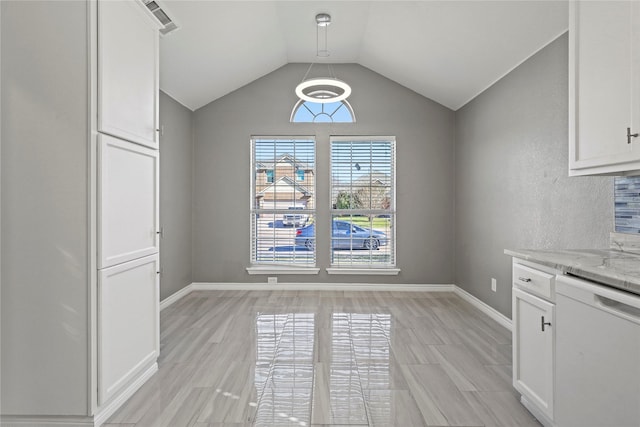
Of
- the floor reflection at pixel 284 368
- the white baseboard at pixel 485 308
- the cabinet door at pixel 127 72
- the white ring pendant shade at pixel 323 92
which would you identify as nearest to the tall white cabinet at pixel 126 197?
the cabinet door at pixel 127 72

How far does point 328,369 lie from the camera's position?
2531 mm

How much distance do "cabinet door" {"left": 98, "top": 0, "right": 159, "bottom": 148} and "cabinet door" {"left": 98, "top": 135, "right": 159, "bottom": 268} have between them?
98 millimetres

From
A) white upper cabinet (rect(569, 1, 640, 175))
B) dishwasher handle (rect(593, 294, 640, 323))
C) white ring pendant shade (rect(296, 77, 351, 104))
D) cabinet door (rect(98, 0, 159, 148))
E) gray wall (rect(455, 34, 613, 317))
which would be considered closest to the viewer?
dishwasher handle (rect(593, 294, 640, 323))

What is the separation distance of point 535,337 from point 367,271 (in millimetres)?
3067

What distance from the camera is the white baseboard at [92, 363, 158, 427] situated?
1.89 meters

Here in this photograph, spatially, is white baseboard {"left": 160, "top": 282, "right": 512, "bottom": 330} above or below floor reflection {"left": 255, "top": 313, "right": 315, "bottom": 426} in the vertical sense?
above

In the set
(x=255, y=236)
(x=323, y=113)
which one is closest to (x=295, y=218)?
(x=255, y=236)

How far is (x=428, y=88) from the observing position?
15.0 ft

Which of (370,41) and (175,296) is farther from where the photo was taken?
(175,296)

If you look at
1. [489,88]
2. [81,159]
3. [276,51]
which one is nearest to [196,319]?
[81,159]

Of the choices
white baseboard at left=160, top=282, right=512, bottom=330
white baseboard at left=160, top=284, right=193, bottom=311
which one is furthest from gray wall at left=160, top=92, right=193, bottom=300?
white baseboard at left=160, top=282, right=512, bottom=330

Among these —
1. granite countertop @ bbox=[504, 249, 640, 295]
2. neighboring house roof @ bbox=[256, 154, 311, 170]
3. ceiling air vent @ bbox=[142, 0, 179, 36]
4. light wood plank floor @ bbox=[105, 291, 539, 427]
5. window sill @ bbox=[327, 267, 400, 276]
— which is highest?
ceiling air vent @ bbox=[142, 0, 179, 36]

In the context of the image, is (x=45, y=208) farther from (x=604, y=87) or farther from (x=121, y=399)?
(x=604, y=87)

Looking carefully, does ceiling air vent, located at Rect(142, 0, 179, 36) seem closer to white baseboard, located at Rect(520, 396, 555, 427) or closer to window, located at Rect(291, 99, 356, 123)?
window, located at Rect(291, 99, 356, 123)
